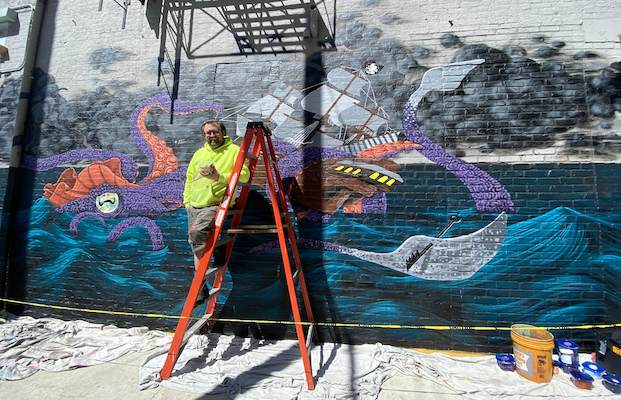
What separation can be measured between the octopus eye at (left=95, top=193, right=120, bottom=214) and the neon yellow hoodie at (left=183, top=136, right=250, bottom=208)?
1.63 meters

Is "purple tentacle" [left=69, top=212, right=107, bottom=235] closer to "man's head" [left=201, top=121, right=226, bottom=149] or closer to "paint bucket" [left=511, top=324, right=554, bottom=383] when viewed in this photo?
"man's head" [left=201, top=121, right=226, bottom=149]

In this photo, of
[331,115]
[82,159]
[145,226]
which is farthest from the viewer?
[82,159]

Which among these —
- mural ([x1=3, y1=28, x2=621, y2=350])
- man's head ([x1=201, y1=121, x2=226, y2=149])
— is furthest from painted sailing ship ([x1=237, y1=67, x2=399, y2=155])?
man's head ([x1=201, y1=121, x2=226, y2=149])

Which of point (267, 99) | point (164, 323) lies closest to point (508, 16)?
point (267, 99)

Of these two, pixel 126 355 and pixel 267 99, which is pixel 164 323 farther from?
pixel 267 99

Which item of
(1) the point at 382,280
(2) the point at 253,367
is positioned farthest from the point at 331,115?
(2) the point at 253,367

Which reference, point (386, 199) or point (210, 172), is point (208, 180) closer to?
point (210, 172)

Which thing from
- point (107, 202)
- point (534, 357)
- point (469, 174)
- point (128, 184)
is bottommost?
point (534, 357)

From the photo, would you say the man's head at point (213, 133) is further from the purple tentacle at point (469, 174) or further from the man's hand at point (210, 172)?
the purple tentacle at point (469, 174)

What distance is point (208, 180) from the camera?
296 centimetres

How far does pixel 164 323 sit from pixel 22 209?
8.72 ft

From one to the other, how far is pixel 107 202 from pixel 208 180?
2.09 m

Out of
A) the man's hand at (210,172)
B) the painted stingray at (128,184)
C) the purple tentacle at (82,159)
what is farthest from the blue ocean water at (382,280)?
the man's hand at (210,172)

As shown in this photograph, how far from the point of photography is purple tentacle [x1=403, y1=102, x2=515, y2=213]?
3482mm
